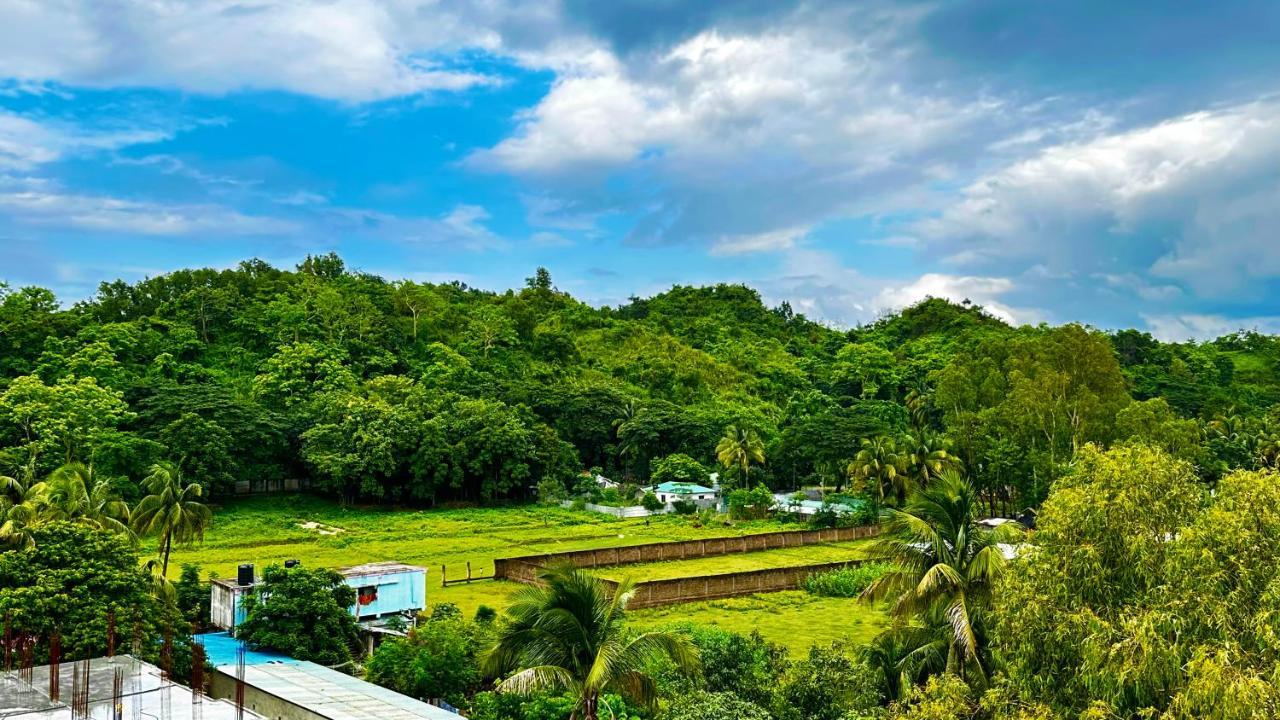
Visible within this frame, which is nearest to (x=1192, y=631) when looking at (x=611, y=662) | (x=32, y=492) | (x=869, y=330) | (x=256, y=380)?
(x=611, y=662)

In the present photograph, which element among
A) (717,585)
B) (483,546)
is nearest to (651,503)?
(483,546)

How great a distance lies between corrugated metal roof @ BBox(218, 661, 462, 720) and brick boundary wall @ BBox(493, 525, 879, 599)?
7419 mm

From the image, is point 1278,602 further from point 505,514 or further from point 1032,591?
point 505,514

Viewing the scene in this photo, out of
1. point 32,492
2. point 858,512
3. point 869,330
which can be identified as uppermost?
point 869,330

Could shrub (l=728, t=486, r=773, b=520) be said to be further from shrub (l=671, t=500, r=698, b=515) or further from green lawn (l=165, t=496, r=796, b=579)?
shrub (l=671, t=500, r=698, b=515)

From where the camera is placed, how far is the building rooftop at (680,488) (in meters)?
56.1

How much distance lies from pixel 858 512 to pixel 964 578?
110 ft

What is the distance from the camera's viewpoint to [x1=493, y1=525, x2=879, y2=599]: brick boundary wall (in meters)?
29.5

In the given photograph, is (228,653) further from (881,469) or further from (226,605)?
(881,469)

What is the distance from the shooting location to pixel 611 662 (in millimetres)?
12305

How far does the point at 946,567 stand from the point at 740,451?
42150 mm

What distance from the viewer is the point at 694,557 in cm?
4000

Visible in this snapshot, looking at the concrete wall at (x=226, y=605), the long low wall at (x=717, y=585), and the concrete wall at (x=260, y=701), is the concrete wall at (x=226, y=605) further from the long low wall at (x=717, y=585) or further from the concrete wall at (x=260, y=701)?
the long low wall at (x=717, y=585)

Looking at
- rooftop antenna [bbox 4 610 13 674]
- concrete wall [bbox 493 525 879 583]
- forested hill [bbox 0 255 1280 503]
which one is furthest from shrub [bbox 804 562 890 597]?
rooftop antenna [bbox 4 610 13 674]
